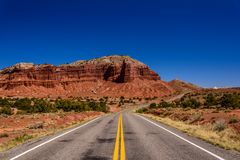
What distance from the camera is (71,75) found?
17375cm

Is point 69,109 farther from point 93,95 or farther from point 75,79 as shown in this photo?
point 75,79

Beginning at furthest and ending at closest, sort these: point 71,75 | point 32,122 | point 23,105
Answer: point 71,75, point 23,105, point 32,122

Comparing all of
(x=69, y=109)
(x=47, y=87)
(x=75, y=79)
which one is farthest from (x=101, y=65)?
(x=69, y=109)

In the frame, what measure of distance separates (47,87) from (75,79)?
56.0ft

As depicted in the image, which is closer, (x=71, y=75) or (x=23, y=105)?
(x=23, y=105)

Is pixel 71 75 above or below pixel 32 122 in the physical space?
above

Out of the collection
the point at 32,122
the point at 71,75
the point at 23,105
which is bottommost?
the point at 32,122

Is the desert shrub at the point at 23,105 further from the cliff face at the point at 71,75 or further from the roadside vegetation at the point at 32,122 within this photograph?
the cliff face at the point at 71,75

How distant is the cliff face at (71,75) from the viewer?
161 m

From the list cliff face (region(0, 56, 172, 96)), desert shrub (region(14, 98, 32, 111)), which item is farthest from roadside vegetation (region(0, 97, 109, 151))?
cliff face (region(0, 56, 172, 96))

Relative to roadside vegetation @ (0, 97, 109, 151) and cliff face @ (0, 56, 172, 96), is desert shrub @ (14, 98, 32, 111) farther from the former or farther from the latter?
cliff face @ (0, 56, 172, 96)

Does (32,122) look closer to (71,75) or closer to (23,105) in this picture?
(23,105)

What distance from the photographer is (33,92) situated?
15088 centimetres

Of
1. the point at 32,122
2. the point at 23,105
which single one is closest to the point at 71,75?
the point at 23,105
